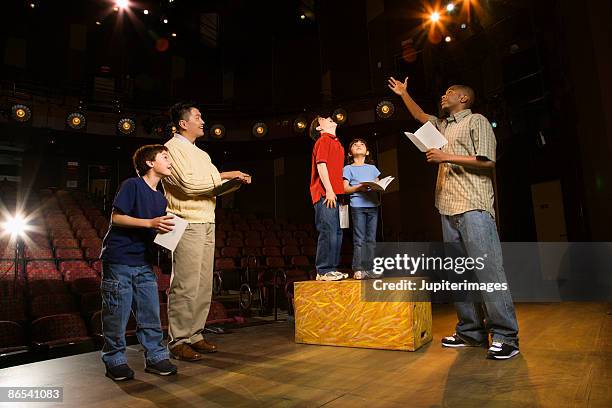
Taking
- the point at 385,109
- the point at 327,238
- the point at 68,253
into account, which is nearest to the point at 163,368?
the point at 327,238

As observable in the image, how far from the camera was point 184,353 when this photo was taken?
6.63 ft

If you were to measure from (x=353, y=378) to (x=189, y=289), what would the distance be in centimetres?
103

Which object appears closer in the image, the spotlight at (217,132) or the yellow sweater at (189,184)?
the yellow sweater at (189,184)

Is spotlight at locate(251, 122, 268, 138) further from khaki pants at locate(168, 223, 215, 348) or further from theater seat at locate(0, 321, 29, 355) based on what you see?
khaki pants at locate(168, 223, 215, 348)

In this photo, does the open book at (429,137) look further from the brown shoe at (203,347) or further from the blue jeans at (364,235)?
the brown shoe at (203,347)

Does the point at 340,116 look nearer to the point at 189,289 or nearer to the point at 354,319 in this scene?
the point at 354,319

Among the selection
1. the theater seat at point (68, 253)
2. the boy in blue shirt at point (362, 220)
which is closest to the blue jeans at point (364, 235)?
the boy in blue shirt at point (362, 220)

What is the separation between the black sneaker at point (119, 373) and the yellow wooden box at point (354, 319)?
41.5 inches

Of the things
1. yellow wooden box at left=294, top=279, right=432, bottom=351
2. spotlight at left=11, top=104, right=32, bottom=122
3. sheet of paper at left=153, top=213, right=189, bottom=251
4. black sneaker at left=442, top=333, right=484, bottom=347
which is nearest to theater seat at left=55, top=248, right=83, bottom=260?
yellow wooden box at left=294, top=279, right=432, bottom=351

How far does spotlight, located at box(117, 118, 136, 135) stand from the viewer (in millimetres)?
10641

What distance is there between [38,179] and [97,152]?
6.03 ft

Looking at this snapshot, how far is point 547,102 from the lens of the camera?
6516 mm

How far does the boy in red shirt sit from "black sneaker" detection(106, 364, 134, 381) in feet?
3.91

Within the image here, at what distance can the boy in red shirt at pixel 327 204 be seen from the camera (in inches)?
97.4
